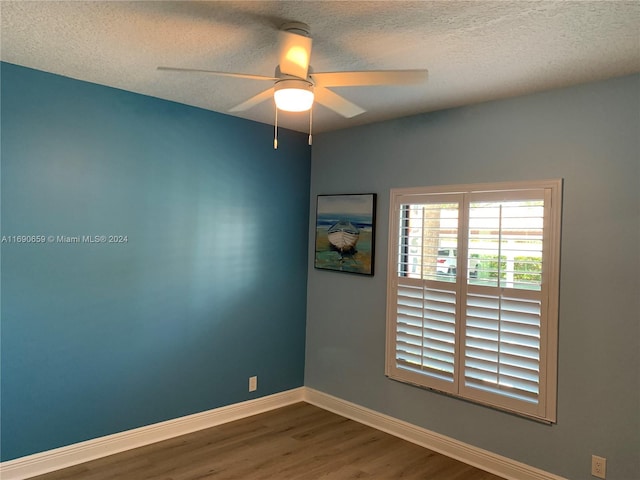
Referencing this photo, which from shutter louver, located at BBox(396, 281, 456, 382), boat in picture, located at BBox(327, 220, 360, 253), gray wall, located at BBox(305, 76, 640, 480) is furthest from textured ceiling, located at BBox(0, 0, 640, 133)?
shutter louver, located at BBox(396, 281, 456, 382)

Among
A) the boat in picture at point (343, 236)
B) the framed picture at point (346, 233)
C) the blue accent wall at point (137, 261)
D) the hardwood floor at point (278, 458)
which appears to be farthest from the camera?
the boat in picture at point (343, 236)

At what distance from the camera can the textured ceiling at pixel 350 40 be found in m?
2.03

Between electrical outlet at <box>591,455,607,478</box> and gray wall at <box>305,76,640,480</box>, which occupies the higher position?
gray wall at <box>305,76,640,480</box>

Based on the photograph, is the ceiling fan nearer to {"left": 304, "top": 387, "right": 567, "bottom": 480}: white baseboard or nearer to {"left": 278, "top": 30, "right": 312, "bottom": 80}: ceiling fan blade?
{"left": 278, "top": 30, "right": 312, "bottom": 80}: ceiling fan blade

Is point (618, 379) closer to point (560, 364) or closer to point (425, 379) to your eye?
point (560, 364)

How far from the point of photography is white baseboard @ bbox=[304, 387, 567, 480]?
3082 mm

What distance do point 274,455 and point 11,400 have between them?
5.61 feet

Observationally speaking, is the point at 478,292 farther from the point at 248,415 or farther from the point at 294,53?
the point at 248,415

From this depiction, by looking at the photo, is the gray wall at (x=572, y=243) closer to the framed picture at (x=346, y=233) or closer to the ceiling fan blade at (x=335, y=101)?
the framed picture at (x=346, y=233)

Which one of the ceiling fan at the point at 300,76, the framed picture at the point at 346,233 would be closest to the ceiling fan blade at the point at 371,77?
the ceiling fan at the point at 300,76

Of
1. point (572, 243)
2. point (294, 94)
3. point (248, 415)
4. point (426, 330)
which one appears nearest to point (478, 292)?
point (426, 330)

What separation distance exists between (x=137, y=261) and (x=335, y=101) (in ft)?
6.18

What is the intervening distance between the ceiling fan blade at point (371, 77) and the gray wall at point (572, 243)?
1347 mm

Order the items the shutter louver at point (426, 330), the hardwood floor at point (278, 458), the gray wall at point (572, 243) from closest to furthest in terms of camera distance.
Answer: the gray wall at point (572, 243), the hardwood floor at point (278, 458), the shutter louver at point (426, 330)
